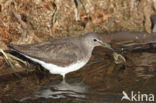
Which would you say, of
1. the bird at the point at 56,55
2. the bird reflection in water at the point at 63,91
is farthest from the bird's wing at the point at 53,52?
the bird reflection in water at the point at 63,91

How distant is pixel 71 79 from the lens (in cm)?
964

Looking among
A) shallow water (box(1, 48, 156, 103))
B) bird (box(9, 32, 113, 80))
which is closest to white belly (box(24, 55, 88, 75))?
bird (box(9, 32, 113, 80))

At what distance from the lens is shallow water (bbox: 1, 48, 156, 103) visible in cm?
832

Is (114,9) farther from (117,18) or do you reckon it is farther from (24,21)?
(24,21)

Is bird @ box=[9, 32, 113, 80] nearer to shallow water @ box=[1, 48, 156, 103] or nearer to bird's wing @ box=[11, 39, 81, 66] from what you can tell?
bird's wing @ box=[11, 39, 81, 66]

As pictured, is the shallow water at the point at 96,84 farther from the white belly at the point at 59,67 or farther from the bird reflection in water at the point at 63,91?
the white belly at the point at 59,67

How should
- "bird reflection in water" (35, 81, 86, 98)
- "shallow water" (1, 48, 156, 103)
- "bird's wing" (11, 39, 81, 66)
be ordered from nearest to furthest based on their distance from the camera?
"shallow water" (1, 48, 156, 103)
"bird reflection in water" (35, 81, 86, 98)
"bird's wing" (11, 39, 81, 66)

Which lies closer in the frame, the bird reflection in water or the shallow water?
the shallow water

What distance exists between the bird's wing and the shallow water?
1.93 ft

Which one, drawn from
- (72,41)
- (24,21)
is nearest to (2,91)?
(72,41)

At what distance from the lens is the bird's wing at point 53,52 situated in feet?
30.4

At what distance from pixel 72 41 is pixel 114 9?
3.76 m

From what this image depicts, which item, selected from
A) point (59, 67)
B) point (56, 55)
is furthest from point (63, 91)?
point (56, 55)

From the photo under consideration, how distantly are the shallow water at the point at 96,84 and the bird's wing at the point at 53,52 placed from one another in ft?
1.93
